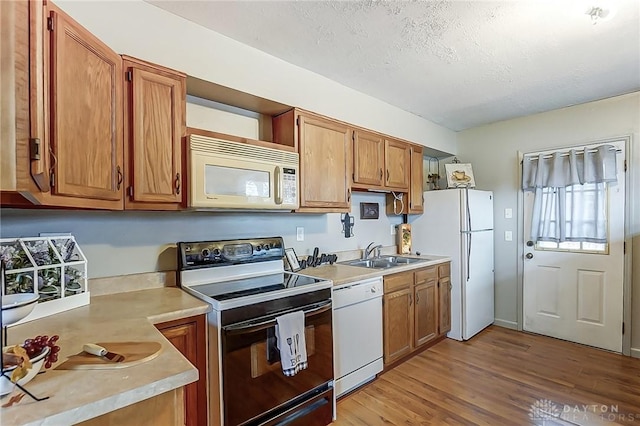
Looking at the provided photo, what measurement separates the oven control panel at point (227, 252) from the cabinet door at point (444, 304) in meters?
1.85

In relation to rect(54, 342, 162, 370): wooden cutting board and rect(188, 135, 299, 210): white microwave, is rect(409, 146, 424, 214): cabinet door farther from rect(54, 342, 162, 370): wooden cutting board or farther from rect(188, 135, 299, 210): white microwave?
rect(54, 342, 162, 370): wooden cutting board

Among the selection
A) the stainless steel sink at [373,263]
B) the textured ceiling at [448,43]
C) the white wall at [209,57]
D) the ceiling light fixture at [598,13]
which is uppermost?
the textured ceiling at [448,43]

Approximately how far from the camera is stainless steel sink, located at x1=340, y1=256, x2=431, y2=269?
307 centimetres

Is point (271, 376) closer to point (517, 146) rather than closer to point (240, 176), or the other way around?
point (240, 176)

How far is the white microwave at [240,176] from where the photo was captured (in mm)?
1782

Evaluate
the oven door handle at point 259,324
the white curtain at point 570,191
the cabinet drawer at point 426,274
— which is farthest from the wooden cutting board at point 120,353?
the white curtain at point 570,191

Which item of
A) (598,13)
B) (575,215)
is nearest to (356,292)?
(598,13)

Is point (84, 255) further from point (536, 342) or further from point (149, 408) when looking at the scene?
point (536, 342)

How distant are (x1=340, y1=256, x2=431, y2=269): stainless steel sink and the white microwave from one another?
1149 millimetres

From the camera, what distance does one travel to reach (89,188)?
137cm

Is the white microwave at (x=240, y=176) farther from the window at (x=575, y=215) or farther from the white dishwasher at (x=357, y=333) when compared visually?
the window at (x=575, y=215)

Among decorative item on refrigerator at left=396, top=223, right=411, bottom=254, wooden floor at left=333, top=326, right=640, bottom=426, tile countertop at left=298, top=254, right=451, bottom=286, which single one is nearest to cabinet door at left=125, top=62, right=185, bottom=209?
tile countertop at left=298, top=254, right=451, bottom=286

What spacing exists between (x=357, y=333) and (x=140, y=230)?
5.44 feet

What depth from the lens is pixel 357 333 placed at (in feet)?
7.72
